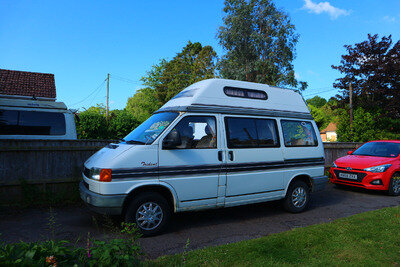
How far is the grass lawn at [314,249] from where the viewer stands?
3329mm

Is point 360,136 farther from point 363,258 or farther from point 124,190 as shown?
point 124,190

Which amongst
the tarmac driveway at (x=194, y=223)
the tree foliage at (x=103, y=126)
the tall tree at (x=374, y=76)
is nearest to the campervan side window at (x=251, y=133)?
the tarmac driveway at (x=194, y=223)

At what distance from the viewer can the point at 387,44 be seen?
2023cm

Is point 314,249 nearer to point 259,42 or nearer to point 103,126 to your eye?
point 103,126

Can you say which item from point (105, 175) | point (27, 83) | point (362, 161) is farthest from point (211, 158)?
point (27, 83)

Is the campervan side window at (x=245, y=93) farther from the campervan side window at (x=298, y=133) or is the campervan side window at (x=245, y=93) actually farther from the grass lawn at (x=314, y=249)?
the grass lawn at (x=314, y=249)

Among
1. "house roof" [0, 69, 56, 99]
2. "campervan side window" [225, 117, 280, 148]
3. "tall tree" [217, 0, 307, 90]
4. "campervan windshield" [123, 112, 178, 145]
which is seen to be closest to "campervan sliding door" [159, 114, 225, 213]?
"campervan windshield" [123, 112, 178, 145]

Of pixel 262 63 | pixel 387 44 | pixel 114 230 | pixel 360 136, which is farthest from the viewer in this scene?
pixel 262 63

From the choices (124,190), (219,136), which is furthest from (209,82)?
(124,190)

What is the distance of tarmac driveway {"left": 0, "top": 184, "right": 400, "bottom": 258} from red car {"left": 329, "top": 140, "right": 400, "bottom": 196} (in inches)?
38.1

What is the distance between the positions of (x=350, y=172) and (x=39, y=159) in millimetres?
8710

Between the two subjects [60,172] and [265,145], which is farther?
[60,172]

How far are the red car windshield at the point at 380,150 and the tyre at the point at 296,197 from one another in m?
4.30

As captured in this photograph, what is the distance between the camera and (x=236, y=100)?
17.9 feet
